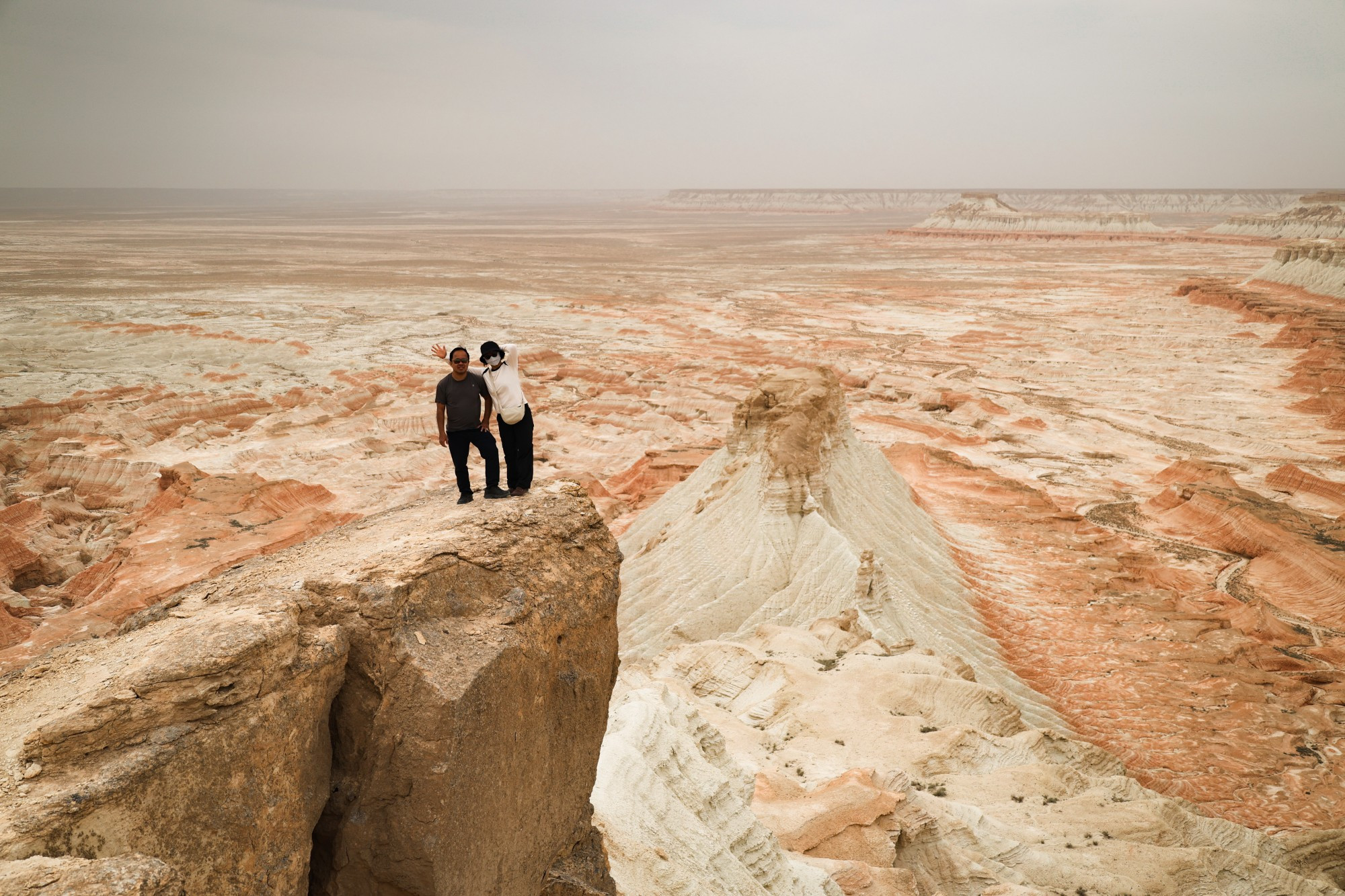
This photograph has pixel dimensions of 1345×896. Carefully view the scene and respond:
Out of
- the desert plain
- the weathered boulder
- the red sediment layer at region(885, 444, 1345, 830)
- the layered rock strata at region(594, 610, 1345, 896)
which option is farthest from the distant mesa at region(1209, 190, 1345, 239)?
the weathered boulder

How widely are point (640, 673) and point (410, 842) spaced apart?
21.9 feet

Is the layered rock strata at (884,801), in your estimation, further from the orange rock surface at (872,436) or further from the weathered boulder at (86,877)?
the weathered boulder at (86,877)

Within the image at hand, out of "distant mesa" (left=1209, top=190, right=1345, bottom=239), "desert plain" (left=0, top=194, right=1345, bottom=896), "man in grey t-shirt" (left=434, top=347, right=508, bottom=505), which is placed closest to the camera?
"man in grey t-shirt" (left=434, top=347, right=508, bottom=505)

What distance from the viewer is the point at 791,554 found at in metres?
13.2

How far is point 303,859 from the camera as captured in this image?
309 centimetres

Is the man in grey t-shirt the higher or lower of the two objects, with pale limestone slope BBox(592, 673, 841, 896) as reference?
higher

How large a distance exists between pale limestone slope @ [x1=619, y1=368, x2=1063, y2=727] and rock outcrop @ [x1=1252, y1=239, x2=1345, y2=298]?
176 feet

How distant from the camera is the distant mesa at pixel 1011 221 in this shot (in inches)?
4624

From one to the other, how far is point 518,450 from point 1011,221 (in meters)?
128

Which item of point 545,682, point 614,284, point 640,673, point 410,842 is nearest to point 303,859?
point 410,842

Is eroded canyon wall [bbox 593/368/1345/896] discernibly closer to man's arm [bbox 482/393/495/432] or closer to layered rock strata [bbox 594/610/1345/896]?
layered rock strata [bbox 594/610/1345/896]

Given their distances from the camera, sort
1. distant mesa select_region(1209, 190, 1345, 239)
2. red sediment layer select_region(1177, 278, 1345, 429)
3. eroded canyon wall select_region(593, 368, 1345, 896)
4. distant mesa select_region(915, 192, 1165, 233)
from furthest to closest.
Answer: distant mesa select_region(915, 192, 1165, 233), distant mesa select_region(1209, 190, 1345, 239), red sediment layer select_region(1177, 278, 1345, 429), eroded canyon wall select_region(593, 368, 1345, 896)

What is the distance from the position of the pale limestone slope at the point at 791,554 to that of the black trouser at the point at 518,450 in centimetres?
756

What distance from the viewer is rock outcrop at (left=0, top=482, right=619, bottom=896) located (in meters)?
2.61
